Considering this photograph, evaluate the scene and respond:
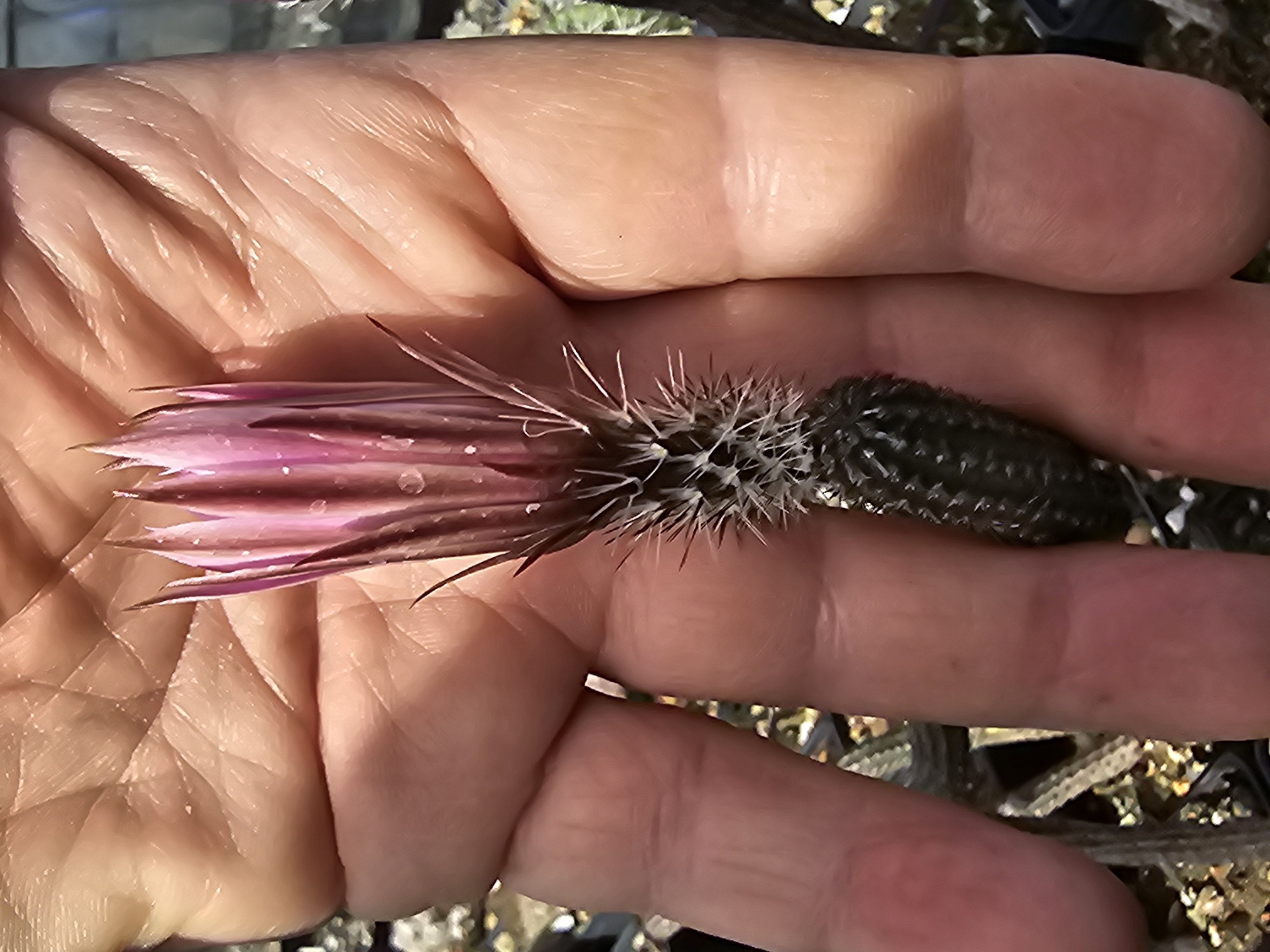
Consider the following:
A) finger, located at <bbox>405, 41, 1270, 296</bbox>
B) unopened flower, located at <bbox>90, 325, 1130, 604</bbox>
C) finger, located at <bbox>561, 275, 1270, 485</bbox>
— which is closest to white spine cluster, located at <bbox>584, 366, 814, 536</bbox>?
unopened flower, located at <bbox>90, 325, 1130, 604</bbox>

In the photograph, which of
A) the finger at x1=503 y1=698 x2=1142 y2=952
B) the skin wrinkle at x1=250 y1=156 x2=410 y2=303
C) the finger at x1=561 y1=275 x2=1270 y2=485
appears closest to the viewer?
the finger at x1=503 y1=698 x2=1142 y2=952

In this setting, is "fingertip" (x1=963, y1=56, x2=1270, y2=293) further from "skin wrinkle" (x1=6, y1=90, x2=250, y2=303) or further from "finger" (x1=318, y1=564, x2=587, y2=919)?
"skin wrinkle" (x1=6, y1=90, x2=250, y2=303)

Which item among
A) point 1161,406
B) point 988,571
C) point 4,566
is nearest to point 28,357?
point 4,566

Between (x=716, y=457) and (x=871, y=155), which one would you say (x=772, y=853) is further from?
(x=871, y=155)

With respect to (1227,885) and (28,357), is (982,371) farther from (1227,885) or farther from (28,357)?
(28,357)

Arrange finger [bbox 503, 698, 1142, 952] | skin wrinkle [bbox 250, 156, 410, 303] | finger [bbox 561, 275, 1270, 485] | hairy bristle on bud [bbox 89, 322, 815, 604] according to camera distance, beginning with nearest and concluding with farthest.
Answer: hairy bristle on bud [bbox 89, 322, 815, 604] → finger [bbox 503, 698, 1142, 952] → skin wrinkle [bbox 250, 156, 410, 303] → finger [bbox 561, 275, 1270, 485]

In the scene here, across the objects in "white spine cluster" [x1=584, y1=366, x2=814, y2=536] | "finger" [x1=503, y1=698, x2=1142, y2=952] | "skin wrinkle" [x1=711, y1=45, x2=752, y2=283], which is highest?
"skin wrinkle" [x1=711, y1=45, x2=752, y2=283]
